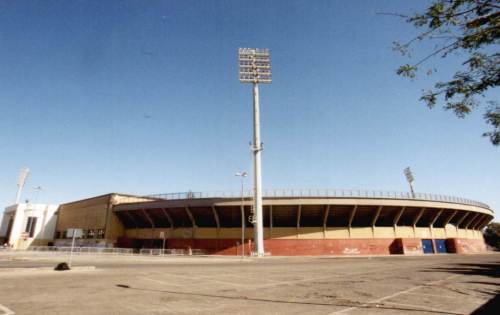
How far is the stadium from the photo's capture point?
42.5m

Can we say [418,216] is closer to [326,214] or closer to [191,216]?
[326,214]

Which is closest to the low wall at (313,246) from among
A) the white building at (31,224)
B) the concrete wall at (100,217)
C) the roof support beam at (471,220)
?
the concrete wall at (100,217)

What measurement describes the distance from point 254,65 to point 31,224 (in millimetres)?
65123

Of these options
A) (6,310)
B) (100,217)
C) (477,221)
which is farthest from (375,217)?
(100,217)

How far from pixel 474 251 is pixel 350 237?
31846 millimetres

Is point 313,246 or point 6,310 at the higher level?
point 313,246

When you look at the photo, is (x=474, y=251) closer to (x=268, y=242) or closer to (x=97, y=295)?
(x=268, y=242)

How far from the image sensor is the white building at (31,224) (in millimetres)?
66312

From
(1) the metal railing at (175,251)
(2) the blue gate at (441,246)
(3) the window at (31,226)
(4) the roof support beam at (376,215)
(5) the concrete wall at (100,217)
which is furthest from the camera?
(3) the window at (31,226)

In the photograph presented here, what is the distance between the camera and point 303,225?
144 ft

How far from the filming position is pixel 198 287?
11.6 m

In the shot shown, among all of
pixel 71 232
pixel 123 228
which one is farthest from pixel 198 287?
pixel 123 228

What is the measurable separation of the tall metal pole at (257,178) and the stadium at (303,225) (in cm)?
185

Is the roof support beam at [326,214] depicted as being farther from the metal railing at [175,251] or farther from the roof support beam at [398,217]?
the metal railing at [175,251]
